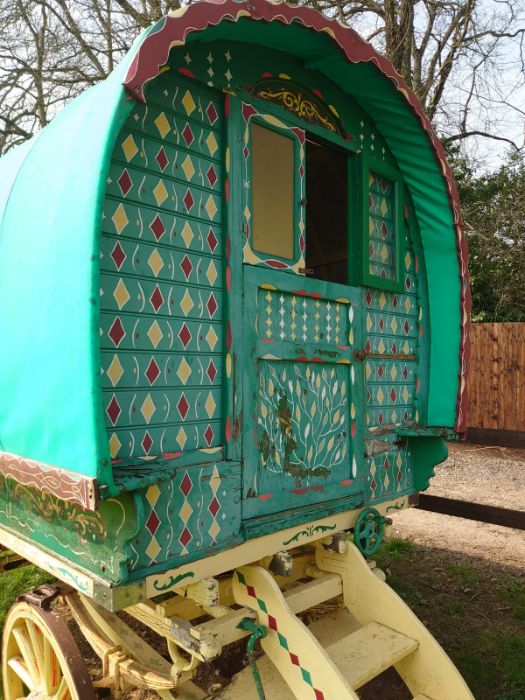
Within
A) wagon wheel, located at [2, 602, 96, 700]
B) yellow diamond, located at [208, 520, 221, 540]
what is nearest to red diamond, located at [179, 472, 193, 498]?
yellow diamond, located at [208, 520, 221, 540]

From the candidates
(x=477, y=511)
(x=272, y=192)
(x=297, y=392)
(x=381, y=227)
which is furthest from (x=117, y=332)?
(x=477, y=511)

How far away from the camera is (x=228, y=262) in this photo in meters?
2.64

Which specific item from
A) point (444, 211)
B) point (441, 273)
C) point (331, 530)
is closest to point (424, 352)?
point (441, 273)

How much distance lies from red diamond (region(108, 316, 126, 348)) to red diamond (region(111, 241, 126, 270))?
0.74 ft

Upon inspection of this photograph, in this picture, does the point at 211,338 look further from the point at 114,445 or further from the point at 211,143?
the point at 211,143

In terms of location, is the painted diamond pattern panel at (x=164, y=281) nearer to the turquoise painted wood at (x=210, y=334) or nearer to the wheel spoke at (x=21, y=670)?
the turquoise painted wood at (x=210, y=334)

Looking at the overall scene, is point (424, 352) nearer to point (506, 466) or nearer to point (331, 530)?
point (331, 530)

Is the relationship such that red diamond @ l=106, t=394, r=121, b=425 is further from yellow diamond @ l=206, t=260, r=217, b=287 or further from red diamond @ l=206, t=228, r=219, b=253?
red diamond @ l=206, t=228, r=219, b=253

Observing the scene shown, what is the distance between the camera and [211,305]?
258 centimetres

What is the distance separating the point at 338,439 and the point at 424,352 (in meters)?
1.21

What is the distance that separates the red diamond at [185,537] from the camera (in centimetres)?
235

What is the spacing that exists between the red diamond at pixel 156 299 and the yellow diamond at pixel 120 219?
0.28 metres

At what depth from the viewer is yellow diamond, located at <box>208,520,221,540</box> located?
247 centimetres

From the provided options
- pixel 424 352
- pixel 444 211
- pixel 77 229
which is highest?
pixel 444 211
